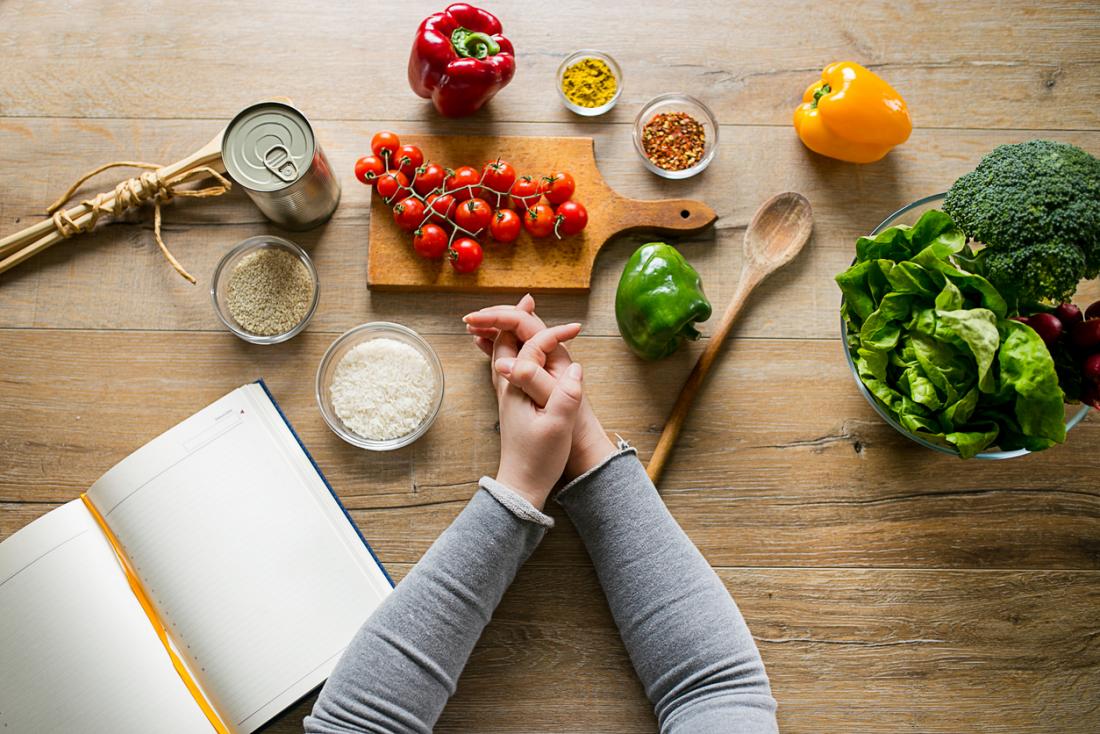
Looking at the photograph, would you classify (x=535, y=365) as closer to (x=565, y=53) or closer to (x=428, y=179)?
(x=428, y=179)

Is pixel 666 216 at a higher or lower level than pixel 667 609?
higher

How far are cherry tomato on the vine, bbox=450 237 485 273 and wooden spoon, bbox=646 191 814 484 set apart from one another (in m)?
0.39

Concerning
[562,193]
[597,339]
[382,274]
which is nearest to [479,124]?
[562,193]

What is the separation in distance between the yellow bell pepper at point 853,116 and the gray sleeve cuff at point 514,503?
76 centimetres

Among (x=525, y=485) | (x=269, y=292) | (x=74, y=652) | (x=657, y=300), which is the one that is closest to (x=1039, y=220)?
(x=657, y=300)

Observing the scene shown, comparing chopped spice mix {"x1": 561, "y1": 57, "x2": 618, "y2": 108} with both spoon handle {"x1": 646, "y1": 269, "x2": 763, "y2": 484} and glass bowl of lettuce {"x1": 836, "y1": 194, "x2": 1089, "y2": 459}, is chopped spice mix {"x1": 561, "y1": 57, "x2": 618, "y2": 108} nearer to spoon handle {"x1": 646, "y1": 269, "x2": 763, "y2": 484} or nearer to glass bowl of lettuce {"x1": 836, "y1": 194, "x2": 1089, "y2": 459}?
spoon handle {"x1": 646, "y1": 269, "x2": 763, "y2": 484}

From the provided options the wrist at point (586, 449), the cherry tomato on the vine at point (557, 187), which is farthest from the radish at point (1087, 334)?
the cherry tomato on the vine at point (557, 187)

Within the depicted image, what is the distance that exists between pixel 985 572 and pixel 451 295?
97cm

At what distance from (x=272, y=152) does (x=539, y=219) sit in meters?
0.42

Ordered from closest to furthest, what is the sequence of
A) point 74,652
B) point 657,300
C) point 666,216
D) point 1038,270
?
point 1038,270 → point 74,652 → point 657,300 → point 666,216

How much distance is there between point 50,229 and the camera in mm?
1187

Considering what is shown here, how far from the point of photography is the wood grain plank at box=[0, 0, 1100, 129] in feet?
4.07

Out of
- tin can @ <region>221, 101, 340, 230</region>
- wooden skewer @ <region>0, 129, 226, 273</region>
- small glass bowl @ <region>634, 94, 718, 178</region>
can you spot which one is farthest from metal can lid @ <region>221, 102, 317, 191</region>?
small glass bowl @ <region>634, 94, 718, 178</region>

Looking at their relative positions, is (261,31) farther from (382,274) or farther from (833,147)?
(833,147)
